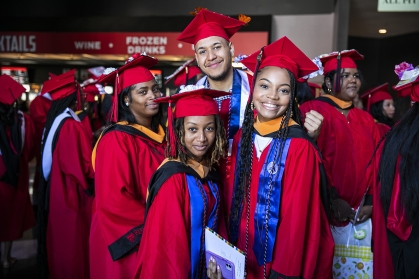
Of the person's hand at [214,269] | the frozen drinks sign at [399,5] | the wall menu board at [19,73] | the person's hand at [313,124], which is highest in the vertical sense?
the frozen drinks sign at [399,5]

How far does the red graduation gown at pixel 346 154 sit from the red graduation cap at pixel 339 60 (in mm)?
317

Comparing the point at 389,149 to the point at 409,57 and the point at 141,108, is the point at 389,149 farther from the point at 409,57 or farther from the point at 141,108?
the point at 409,57

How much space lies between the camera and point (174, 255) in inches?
71.8

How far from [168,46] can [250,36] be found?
1.36m

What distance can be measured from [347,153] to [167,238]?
5.21 feet

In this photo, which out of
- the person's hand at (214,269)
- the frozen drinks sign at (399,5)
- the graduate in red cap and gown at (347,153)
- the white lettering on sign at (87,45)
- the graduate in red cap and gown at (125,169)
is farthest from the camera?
the white lettering on sign at (87,45)

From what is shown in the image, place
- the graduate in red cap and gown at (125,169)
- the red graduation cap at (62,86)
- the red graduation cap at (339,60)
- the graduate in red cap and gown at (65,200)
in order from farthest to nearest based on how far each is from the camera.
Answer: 1. the red graduation cap at (62,86)
2. the graduate in red cap and gown at (65,200)
3. the red graduation cap at (339,60)
4. the graduate in red cap and gown at (125,169)

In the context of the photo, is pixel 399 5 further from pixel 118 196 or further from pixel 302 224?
pixel 118 196

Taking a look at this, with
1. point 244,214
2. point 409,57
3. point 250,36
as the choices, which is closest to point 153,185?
point 244,214

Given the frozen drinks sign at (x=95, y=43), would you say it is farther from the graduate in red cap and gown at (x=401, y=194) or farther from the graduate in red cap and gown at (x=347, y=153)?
the graduate in red cap and gown at (x=401, y=194)

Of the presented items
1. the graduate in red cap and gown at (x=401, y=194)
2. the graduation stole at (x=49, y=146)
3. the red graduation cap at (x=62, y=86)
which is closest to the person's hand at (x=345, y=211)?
the graduate in red cap and gown at (x=401, y=194)

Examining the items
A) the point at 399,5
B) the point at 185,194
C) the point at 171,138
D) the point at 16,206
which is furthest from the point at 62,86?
the point at 399,5

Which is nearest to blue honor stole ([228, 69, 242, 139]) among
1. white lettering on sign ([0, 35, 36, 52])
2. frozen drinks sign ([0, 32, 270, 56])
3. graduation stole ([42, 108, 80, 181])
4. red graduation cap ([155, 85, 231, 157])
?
red graduation cap ([155, 85, 231, 157])

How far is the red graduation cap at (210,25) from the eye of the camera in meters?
Answer: 2.52
